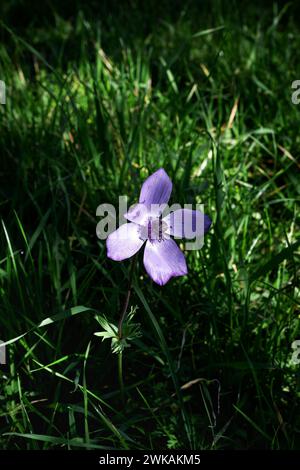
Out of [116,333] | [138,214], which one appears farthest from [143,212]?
[116,333]

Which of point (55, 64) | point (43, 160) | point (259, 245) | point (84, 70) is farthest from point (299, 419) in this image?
point (55, 64)

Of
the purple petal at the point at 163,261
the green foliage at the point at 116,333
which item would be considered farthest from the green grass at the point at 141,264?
the purple petal at the point at 163,261

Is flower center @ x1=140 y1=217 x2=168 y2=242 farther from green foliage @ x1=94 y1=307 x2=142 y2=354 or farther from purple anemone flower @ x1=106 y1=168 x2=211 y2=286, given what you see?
green foliage @ x1=94 y1=307 x2=142 y2=354

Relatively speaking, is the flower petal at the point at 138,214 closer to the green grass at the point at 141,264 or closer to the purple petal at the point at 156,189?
the purple petal at the point at 156,189

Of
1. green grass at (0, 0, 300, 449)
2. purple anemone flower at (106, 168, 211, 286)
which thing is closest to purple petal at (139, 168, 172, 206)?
purple anemone flower at (106, 168, 211, 286)

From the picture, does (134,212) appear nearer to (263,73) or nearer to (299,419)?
(299,419)

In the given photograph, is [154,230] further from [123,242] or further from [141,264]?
[141,264]
